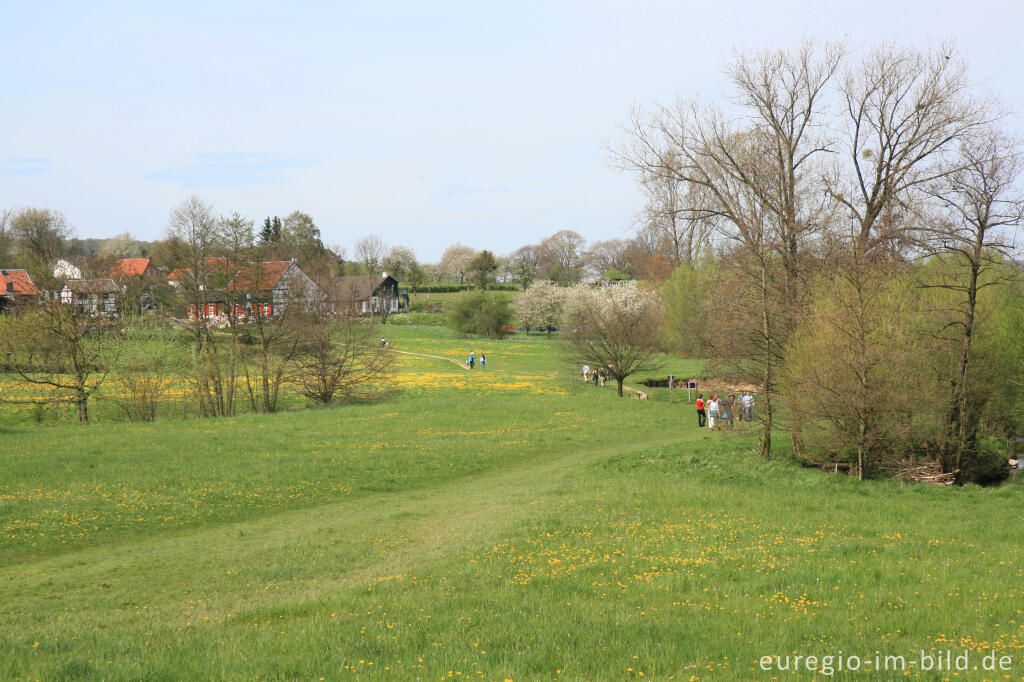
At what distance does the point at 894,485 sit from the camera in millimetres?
23266

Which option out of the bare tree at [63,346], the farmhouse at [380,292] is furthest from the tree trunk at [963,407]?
the farmhouse at [380,292]

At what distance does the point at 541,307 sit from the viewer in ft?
374

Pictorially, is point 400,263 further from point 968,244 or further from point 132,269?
point 968,244

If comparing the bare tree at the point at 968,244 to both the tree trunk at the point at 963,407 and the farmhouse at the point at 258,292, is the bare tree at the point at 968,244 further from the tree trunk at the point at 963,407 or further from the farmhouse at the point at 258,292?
the farmhouse at the point at 258,292

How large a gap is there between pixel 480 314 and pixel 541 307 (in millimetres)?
14609

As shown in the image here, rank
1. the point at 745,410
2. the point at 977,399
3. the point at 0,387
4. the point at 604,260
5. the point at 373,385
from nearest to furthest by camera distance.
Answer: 1. the point at 977,399
2. the point at 745,410
3. the point at 0,387
4. the point at 373,385
5. the point at 604,260

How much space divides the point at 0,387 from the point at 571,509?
3932 cm

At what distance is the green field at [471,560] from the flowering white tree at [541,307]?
82091 millimetres

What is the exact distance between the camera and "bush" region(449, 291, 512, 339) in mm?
102688

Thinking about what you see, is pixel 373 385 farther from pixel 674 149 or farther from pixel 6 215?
pixel 6 215

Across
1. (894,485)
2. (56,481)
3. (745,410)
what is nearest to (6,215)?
(56,481)

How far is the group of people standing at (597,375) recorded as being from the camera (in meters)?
54.5

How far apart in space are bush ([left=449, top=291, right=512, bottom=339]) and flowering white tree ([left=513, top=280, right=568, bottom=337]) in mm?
10585

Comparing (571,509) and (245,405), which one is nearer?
(571,509)
